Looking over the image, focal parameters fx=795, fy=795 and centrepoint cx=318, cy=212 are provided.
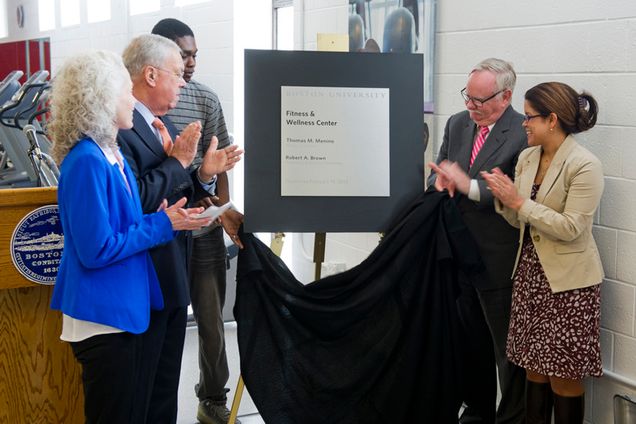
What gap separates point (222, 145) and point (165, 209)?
109 cm

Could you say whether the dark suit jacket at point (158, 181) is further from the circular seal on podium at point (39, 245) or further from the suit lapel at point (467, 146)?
the suit lapel at point (467, 146)

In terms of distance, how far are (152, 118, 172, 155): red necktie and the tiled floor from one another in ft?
5.05

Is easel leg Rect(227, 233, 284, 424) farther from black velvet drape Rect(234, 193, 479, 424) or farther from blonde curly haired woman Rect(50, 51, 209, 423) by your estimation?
blonde curly haired woman Rect(50, 51, 209, 423)

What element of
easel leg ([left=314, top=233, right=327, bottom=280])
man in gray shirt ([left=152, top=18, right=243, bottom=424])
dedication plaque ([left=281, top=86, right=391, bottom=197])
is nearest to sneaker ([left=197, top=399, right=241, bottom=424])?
man in gray shirt ([left=152, top=18, right=243, bottom=424])

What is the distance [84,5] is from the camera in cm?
935

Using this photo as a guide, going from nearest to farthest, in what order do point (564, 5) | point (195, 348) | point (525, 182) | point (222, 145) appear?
point (525, 182) → point (564, 5) → point (222, 145) → point (195, 348)

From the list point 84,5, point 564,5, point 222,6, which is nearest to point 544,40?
point 564,5

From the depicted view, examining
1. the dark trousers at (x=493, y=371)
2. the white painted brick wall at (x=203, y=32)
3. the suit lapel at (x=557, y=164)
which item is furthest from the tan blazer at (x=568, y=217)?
the white painted brick wall at (x=203, y=32)

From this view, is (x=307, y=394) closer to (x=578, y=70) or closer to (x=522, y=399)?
(x=522, y=399)

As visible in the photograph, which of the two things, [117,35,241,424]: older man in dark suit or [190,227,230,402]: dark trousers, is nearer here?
[117,35,241,424]: older man in dark suit

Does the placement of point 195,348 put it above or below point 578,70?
below

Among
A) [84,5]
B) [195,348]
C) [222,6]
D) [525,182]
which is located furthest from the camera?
[84,5]

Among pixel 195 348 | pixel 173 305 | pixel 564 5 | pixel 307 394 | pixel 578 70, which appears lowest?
pixel 195 348

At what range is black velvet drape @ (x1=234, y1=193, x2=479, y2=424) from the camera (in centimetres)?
295
